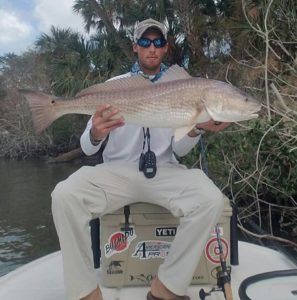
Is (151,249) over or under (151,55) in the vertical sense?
under

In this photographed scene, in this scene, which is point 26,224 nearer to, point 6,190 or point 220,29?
point 6,190

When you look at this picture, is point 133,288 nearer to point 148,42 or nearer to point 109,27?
point 148,42

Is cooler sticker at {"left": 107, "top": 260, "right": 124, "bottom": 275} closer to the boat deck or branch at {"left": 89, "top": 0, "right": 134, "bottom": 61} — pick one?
the boat deck

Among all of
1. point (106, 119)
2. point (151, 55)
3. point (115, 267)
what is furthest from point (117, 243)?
point (151, 55)

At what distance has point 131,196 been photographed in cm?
292

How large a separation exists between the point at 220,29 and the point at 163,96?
40.5 feet

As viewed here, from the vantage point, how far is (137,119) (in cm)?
Answer: 279

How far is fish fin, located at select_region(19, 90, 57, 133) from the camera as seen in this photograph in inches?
113

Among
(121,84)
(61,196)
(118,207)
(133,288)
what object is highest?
(121,84)

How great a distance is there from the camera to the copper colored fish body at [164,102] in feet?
8.93

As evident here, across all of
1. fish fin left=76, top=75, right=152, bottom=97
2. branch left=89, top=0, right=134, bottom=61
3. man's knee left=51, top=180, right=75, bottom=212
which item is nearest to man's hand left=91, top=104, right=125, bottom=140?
fish fin left=76, top=75, right=152, bottom=97

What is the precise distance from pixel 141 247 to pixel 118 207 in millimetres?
303

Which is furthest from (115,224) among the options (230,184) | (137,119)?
(230,184)

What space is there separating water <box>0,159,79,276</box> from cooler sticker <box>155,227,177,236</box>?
556 cm
